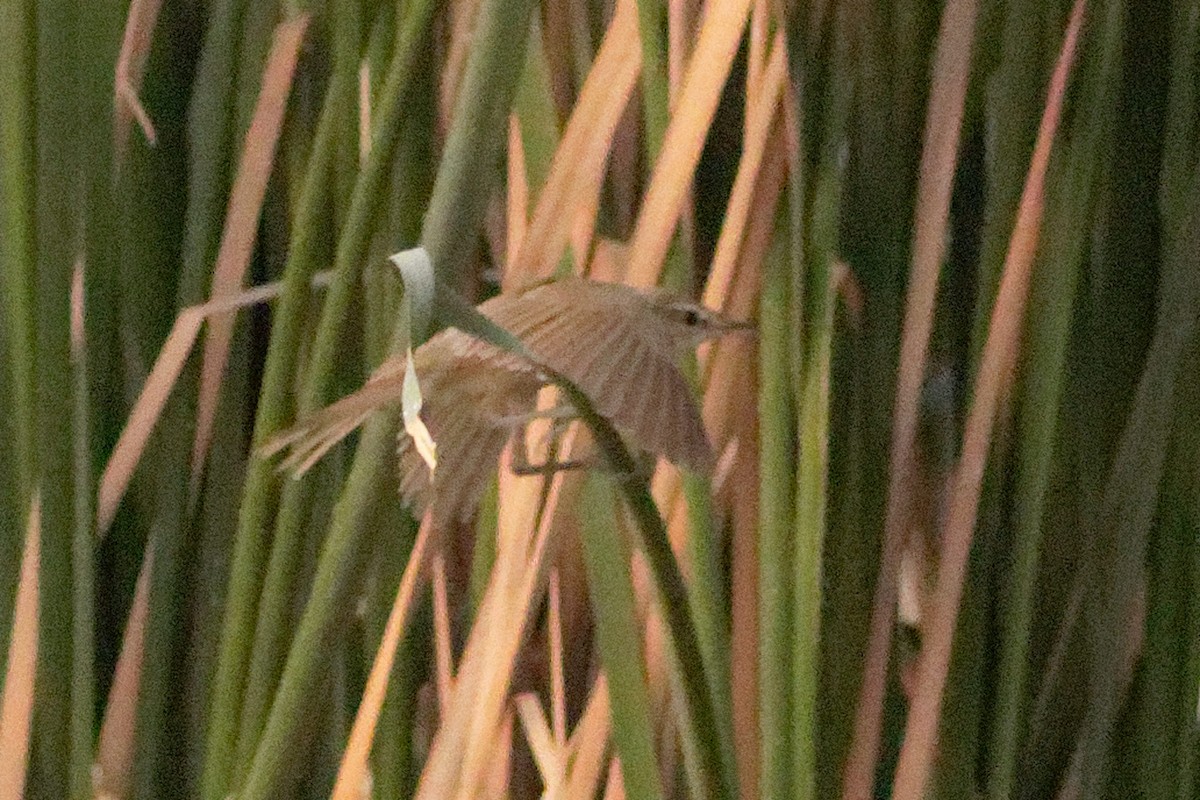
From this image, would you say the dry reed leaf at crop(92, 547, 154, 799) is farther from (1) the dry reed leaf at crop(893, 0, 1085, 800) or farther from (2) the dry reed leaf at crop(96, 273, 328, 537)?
(1) the dry reed leaf at crop(893, 0, 1085, 800)

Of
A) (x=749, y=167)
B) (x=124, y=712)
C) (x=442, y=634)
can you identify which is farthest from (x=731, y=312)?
(x=124, y=712)

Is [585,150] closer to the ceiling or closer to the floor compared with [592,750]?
closer to the ceiling

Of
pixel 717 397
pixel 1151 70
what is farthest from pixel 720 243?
pixel 1151 70

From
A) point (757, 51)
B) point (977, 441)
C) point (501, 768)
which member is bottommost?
point (501, 768)

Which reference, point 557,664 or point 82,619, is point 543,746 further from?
point 82,619

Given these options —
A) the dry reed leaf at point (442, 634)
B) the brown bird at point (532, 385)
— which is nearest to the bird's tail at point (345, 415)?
the brown bird at point (532, 385)

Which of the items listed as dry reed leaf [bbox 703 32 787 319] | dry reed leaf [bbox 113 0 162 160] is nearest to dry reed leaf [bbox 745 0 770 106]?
dry reed leaf [bbox 703 32 787 319]

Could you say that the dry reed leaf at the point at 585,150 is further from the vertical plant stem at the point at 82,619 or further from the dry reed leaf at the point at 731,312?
the vertical plant stem at the point at 82,619
